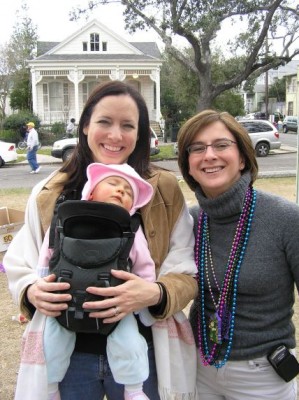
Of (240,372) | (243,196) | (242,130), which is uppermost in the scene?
(242,130)

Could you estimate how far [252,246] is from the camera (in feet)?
6.49

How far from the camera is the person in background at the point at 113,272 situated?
175cm

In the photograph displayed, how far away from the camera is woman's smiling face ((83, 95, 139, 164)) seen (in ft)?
6.53

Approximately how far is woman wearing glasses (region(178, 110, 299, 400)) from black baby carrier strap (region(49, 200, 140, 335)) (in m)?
0.48

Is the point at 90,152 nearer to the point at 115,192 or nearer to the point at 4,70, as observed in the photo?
the point at 115,192

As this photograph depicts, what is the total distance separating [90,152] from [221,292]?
85cm

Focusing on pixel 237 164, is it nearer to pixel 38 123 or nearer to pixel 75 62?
pixel 38 123

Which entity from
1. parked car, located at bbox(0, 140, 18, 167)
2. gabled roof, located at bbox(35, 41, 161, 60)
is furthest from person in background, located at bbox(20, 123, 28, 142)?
parked car, located at bbox(0, 140, 18, 167)

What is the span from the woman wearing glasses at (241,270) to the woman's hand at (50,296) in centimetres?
65

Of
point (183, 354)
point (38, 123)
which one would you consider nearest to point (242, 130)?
point (183, 354)

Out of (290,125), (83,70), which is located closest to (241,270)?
(83,70)

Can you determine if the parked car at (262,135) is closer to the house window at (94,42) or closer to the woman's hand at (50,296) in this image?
the house window at (94,42)

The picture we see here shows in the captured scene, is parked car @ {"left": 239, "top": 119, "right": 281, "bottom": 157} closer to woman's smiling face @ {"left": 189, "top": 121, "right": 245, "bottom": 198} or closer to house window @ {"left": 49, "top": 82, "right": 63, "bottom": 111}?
house window @ {"left": 49, "top": 82, "right": 63, "bottom": 111}

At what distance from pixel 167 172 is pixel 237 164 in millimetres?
316
